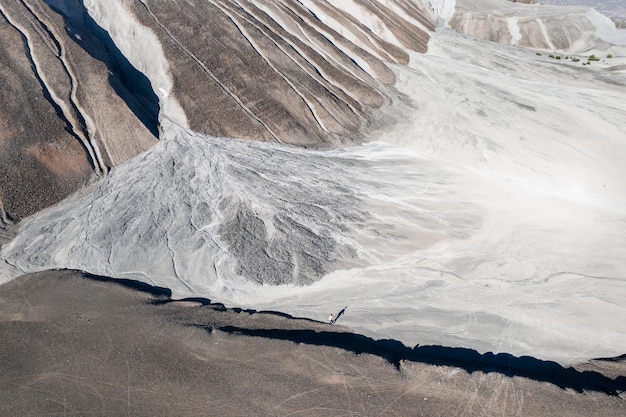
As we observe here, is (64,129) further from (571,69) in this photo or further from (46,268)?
(571,69)

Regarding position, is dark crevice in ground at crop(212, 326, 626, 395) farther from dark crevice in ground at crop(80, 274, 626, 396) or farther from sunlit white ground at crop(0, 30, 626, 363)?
sunlit white ground at crop(0, 30, 626, 363)

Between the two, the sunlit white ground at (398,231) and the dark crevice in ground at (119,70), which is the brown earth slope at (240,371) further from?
the dark crevice in ground at (119,70)

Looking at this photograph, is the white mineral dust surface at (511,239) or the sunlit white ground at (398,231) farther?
the sunlit white ground at (398,231)

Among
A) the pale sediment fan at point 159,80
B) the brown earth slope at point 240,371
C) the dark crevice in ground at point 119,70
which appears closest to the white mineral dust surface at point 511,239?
the brown earth slope at point 240,371

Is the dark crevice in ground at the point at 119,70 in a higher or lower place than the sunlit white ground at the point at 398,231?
higher

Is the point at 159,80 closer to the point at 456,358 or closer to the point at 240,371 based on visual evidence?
the point at 240,371

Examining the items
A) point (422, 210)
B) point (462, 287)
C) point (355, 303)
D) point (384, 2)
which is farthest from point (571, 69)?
point (355, 303)

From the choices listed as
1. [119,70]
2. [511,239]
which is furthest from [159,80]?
[511,239]
